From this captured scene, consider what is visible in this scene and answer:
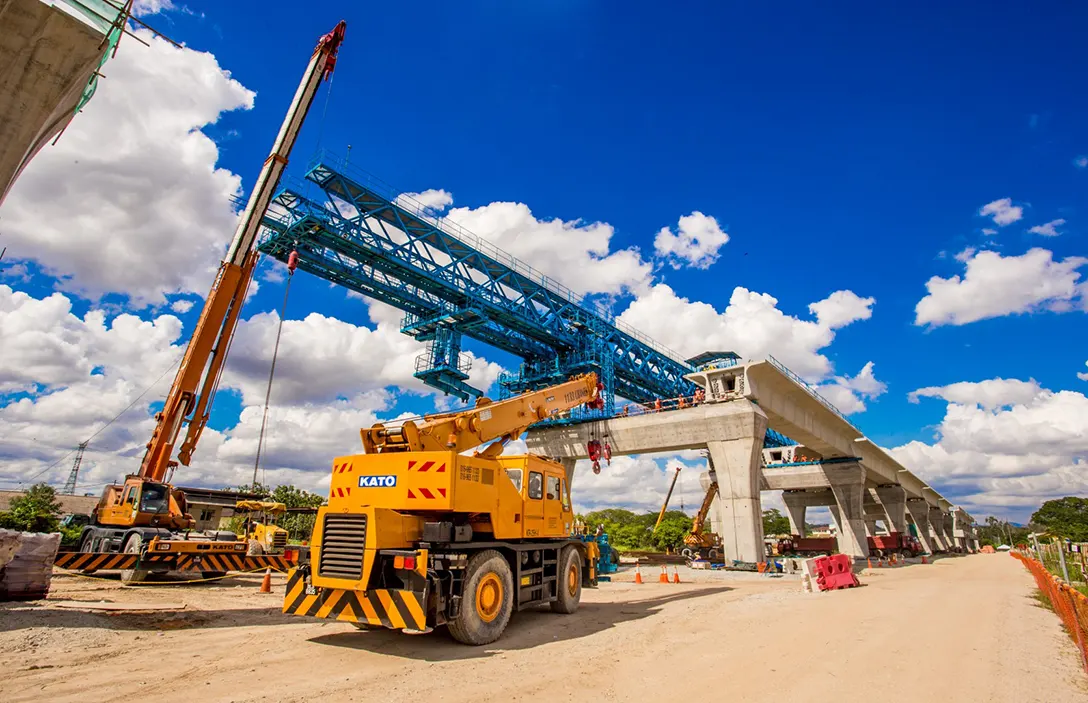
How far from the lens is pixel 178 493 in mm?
15445

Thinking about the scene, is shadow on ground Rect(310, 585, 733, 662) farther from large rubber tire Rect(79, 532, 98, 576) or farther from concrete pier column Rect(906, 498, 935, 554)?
concrete pier column Rect(906, 498, 935, 554)

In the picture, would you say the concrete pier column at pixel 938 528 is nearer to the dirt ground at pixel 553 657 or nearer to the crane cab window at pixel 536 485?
the dirt ground at pixel 553 657

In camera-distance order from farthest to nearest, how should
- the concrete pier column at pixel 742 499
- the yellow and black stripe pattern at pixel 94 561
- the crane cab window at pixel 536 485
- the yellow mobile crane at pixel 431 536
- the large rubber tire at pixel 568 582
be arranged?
1. the concrete pier column at pixel 742 499
2. the yellow and black stripe pattern at pixel 94 561
3. the large rubber tire at pixel 568 582
4. the crane cab window at pixel 536 485
5. the yellow mobile crane at pixel 431 536

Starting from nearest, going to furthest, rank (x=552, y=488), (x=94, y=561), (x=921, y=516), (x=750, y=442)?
1. (x=552, y=488)
2. (x=94, y=561)
3. (x=750, y=442)
4. (x=921, y=516)

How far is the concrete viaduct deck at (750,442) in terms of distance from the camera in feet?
74.5

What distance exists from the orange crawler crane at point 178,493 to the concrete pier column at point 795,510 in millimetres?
50654

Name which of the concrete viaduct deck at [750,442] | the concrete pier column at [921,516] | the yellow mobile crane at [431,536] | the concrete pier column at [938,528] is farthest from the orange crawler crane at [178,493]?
the concrete pier column at [938,528]

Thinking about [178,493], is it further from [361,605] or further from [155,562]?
[361,605]

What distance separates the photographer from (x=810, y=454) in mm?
38656

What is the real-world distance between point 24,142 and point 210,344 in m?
8.26

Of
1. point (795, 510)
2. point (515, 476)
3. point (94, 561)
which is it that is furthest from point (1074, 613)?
point (795, 510)

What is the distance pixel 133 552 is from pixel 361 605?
9.86 m

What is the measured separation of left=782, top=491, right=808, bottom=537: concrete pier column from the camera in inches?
2106

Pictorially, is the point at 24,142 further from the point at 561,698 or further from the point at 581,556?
the point at 581,556
